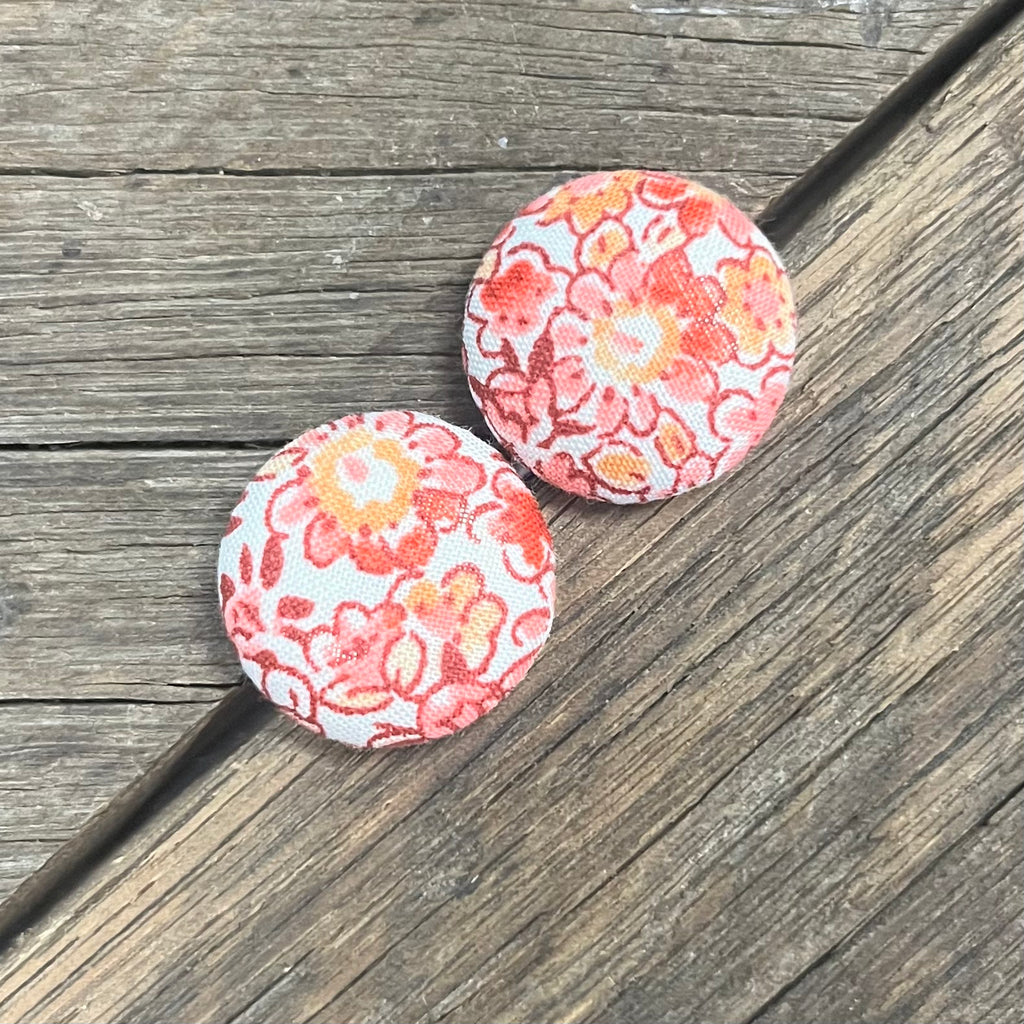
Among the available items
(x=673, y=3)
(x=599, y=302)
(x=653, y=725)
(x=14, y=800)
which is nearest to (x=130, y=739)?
(x=14, y=800)

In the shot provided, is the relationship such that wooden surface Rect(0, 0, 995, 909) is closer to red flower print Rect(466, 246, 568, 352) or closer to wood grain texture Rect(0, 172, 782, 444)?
wood grain texture Rect(0, 172, 782, 444)

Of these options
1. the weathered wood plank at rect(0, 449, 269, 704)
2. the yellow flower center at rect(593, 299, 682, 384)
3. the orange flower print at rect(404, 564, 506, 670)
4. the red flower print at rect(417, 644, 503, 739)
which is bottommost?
the weathered wood plank at rect(0, 449, 269, 704)

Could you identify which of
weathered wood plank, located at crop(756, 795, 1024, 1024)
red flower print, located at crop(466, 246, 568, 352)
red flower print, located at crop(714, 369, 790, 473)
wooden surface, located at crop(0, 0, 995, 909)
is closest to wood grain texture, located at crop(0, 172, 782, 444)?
wooden surface, located at crop(0, 0, 995, 909)

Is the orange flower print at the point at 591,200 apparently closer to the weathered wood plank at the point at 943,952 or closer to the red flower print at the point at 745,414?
the red flower print at the point at 745,414

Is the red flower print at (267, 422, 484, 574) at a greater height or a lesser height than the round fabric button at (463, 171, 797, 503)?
Answer: lesser

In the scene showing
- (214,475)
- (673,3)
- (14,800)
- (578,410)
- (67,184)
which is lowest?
(14,800)

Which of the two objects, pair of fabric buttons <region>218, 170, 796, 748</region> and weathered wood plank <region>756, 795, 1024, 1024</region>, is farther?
weathered wood plank <region>756, 795, 1024, 1024</region>

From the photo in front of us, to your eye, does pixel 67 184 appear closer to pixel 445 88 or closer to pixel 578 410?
pixel 445 88

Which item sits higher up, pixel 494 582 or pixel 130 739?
pixel 494 582
